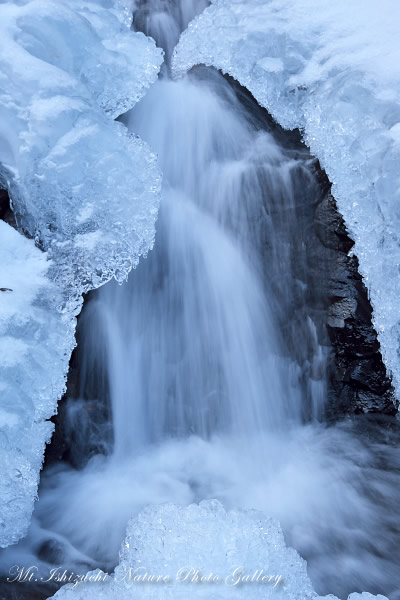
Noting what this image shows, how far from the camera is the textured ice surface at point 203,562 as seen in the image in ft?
6.93

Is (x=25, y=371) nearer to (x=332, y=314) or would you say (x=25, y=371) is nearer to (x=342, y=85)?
(x=332, y=314)

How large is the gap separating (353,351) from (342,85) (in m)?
1.58

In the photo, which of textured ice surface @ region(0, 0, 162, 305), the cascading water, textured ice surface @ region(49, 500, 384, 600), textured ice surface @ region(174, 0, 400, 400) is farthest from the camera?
textured ice surface @ region(174, 0, 400, 400)

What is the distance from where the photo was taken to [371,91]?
3.33 meters

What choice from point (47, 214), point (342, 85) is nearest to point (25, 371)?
point (47, 214)

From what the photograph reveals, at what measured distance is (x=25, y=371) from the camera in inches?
102

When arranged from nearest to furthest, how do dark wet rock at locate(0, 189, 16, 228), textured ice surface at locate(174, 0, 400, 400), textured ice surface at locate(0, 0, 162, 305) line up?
textured ice surface at locate(0, 0, 162, 305), textured ice surface at locate(174, 0, 400, 400), dark wet rock at locate(0, 189, 16, 228)

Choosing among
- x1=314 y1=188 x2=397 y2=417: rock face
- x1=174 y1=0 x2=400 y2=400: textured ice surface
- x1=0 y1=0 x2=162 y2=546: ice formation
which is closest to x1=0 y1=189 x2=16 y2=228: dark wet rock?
x1=0 y1=0 x2=162 y2=546: ice formation

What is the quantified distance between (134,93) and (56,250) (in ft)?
4.23

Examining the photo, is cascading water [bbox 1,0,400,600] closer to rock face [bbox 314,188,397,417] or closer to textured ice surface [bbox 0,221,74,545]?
rock face [bbox 314,188,397,417]

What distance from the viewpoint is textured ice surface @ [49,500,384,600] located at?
6.93 feet

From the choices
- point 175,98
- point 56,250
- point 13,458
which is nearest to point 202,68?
point 175,98

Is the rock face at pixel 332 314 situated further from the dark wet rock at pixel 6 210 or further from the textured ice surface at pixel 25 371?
the dark wet rock at pixel 6 210

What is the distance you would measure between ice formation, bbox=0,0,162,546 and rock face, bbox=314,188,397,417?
3.85 ft
